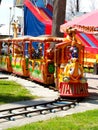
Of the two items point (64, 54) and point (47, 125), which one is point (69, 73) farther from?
point (47, 125)

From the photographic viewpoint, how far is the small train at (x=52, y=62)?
13.0m

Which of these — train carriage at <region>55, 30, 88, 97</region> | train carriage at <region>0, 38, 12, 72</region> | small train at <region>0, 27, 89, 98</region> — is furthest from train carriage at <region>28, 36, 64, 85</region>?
train carriage at <region>0, 38, 12, 72</region>

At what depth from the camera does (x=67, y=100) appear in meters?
12.6

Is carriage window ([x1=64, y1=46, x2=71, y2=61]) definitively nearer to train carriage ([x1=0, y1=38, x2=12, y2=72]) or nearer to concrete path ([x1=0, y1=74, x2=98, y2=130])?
concrete path ([x1=0, y1=74, x2=98, y2=130])

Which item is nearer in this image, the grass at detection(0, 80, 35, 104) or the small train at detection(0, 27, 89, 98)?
the grass at detection(0, 80, 35, 104)

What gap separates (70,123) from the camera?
9.16m

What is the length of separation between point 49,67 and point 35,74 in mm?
1306

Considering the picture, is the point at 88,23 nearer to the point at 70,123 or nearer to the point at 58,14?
the point at 58,14

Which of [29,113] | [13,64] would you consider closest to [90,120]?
[29,113]

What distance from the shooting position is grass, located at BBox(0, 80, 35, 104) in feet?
42.2

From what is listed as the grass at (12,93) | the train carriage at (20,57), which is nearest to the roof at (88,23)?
the grass at (12,93)

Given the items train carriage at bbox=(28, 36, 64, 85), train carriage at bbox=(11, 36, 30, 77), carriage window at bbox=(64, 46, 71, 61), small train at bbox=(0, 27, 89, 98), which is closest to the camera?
small train at bbox=(0, 27, 89, 98)

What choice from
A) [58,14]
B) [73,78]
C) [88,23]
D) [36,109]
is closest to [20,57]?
[58,14]

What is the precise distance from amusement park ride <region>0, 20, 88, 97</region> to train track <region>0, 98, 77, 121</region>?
0.76 m
